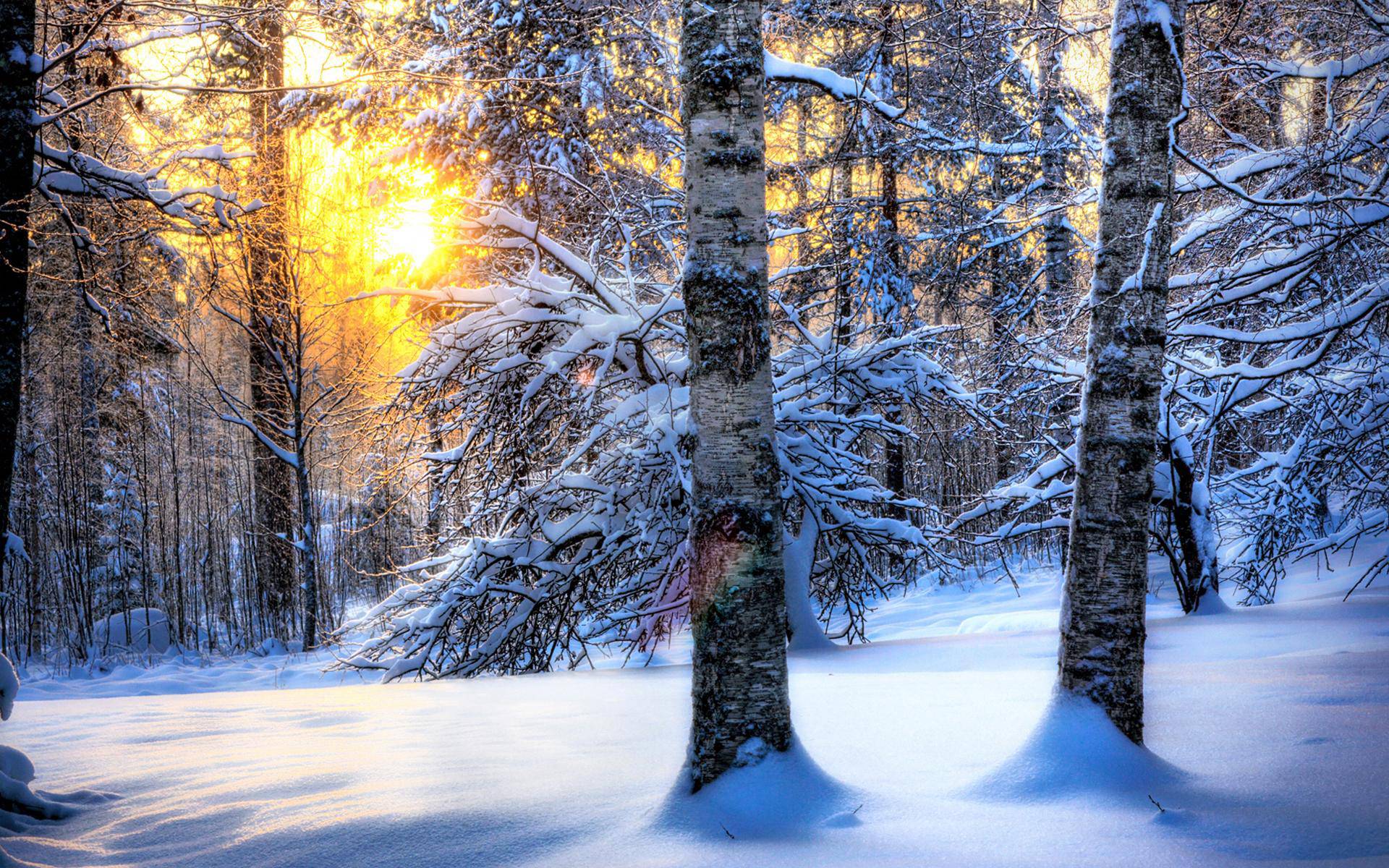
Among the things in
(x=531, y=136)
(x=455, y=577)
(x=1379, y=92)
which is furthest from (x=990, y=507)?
(x=531, y=136)

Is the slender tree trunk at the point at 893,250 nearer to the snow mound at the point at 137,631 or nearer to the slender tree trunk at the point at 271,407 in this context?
the slender tree trunk at the point at 271,407

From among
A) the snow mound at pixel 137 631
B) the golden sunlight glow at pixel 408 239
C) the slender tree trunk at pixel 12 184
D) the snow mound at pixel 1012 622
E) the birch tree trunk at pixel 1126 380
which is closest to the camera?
the birch tree trunk at pixel 1126 380

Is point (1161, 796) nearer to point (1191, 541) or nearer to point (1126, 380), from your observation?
point (1126, 380)

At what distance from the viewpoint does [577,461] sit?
7.48 meters

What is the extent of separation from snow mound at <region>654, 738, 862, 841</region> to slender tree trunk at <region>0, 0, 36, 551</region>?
2771mm

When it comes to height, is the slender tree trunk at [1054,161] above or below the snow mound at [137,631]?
above

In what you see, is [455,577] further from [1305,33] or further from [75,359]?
[75,359]

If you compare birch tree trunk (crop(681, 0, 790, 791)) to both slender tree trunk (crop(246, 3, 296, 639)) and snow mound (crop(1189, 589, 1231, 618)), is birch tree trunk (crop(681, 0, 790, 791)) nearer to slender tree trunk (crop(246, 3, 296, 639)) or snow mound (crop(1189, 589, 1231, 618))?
snow mound (crop(1189, 589, 1231, 618))

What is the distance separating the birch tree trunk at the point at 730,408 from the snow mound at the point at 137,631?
10603mm

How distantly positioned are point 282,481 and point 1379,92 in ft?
43.4

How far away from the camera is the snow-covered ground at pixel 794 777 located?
8.46 feet

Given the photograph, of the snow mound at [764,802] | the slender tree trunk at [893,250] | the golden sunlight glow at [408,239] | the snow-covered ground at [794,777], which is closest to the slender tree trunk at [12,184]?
the snow-covered ground at [794,777]

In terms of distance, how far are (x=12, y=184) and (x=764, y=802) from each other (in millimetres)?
3686

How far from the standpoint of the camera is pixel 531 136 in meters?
13.2
